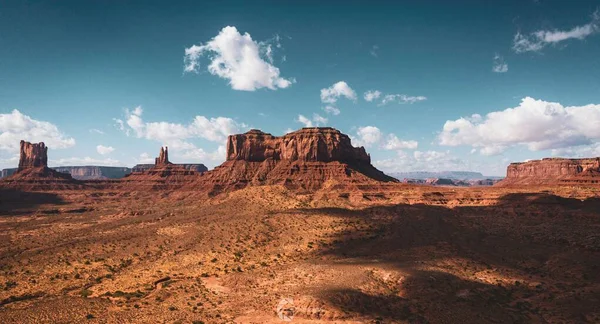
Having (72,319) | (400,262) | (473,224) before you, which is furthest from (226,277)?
(473,224)

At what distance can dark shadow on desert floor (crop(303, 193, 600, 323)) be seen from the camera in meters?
33.7

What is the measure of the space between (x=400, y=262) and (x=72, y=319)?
131ft

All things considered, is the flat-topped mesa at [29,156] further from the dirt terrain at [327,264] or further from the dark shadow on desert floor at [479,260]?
the dark shadow on desert floor at [479,260]

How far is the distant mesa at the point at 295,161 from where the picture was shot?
11588 cm

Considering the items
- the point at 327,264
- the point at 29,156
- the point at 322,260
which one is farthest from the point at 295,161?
the point at 29,156

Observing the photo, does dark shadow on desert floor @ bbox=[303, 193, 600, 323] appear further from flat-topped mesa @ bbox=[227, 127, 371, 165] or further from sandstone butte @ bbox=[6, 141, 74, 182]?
sandstone butte @ bbox=[6, 141, 74, 182]

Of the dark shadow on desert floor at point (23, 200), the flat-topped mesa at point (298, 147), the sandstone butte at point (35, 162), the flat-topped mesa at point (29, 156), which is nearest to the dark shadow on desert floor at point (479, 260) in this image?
the flat-topped mesa at point (298, 147)

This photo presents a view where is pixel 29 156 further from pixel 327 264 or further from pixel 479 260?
pixel 479 260

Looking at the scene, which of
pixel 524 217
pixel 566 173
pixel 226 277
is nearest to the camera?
pixel 226 277

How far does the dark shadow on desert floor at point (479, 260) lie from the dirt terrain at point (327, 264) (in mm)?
233

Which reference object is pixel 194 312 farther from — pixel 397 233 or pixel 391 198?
pixel 391 198

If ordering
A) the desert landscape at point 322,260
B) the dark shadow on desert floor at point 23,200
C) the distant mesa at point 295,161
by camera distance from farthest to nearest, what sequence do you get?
the dark shadow on desert floor at point 23,200 < the distant mesa at point 295,161 < the desert landscape at point 322,260

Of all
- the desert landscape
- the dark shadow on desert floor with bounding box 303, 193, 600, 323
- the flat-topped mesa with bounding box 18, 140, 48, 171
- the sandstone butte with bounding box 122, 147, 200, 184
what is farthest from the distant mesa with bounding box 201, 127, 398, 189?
the flat-topped mesa with bounding box 18, 140, 48, 171

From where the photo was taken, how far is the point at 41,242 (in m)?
66.1
